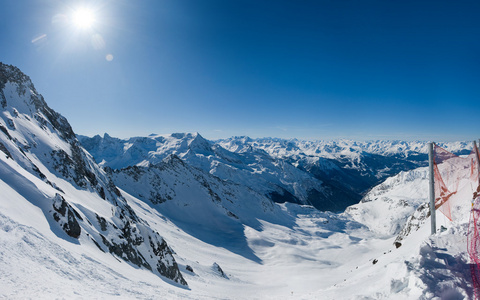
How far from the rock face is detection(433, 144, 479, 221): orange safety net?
81.9ft

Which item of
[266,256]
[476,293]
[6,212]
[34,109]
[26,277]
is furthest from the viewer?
[266,256]

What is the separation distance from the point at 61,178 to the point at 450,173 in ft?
162

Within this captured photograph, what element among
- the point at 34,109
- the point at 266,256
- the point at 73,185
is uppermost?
the point at 34,109

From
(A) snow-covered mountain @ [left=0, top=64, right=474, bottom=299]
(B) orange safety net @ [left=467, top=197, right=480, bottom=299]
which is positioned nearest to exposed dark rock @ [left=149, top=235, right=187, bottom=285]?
(A) snow-covered mountain @ [left=0, top=64, right=474, bottom=299]

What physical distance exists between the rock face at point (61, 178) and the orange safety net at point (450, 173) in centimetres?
2495

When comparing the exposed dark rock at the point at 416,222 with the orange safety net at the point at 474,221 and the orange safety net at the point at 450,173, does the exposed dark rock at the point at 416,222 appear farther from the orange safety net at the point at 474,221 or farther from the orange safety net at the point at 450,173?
the orange safety net at the point at 474,221

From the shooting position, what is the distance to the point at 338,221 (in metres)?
185

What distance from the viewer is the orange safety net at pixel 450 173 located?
1189 cm

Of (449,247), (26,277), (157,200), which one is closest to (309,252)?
(157,200)

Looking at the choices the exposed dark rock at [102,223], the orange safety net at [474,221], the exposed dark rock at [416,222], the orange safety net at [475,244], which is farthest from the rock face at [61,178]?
the exposed dark rock at [416,222]

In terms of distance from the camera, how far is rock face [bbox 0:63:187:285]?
815 inches

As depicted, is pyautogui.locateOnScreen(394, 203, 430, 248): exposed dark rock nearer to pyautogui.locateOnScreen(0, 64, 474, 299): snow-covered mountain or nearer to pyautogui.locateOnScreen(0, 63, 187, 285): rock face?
pyautogui.locateOnScreen(0, 64, 474, 299): snow-covered mountain

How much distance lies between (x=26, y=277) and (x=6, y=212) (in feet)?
22.4

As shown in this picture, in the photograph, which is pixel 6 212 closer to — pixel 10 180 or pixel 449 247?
pixel 10 180
